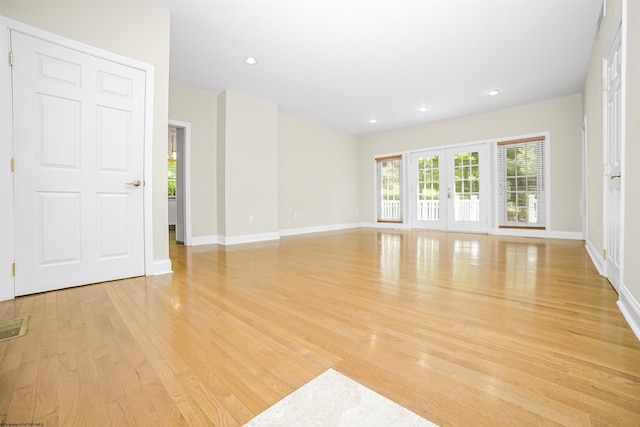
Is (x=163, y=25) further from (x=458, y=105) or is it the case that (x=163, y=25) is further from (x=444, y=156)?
(x=444, y=156)

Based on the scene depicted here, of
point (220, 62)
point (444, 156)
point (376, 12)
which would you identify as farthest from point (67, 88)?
point (444, 156)

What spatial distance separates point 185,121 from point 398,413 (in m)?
5.04

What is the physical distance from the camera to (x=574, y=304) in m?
1.88

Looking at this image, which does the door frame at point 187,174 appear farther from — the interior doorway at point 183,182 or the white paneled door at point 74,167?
the white paneled door at point 74,167

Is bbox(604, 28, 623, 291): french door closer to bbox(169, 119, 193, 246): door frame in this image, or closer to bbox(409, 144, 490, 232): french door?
bbox(409, 144, 490, 232): french door

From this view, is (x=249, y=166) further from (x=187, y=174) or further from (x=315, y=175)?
(x=315, y=175)

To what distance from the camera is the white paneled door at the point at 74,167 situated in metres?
2.11

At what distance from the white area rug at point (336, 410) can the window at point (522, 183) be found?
6205mm

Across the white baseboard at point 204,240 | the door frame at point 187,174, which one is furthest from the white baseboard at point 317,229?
the door frame at point 187,174

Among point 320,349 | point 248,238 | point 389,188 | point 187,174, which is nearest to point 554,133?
point 389,188

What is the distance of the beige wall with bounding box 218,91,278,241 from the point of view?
484cm

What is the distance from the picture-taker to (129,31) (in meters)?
2.61

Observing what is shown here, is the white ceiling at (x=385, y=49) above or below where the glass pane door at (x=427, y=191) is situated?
above

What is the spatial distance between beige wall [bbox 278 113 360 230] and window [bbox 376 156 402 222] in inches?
26.8
